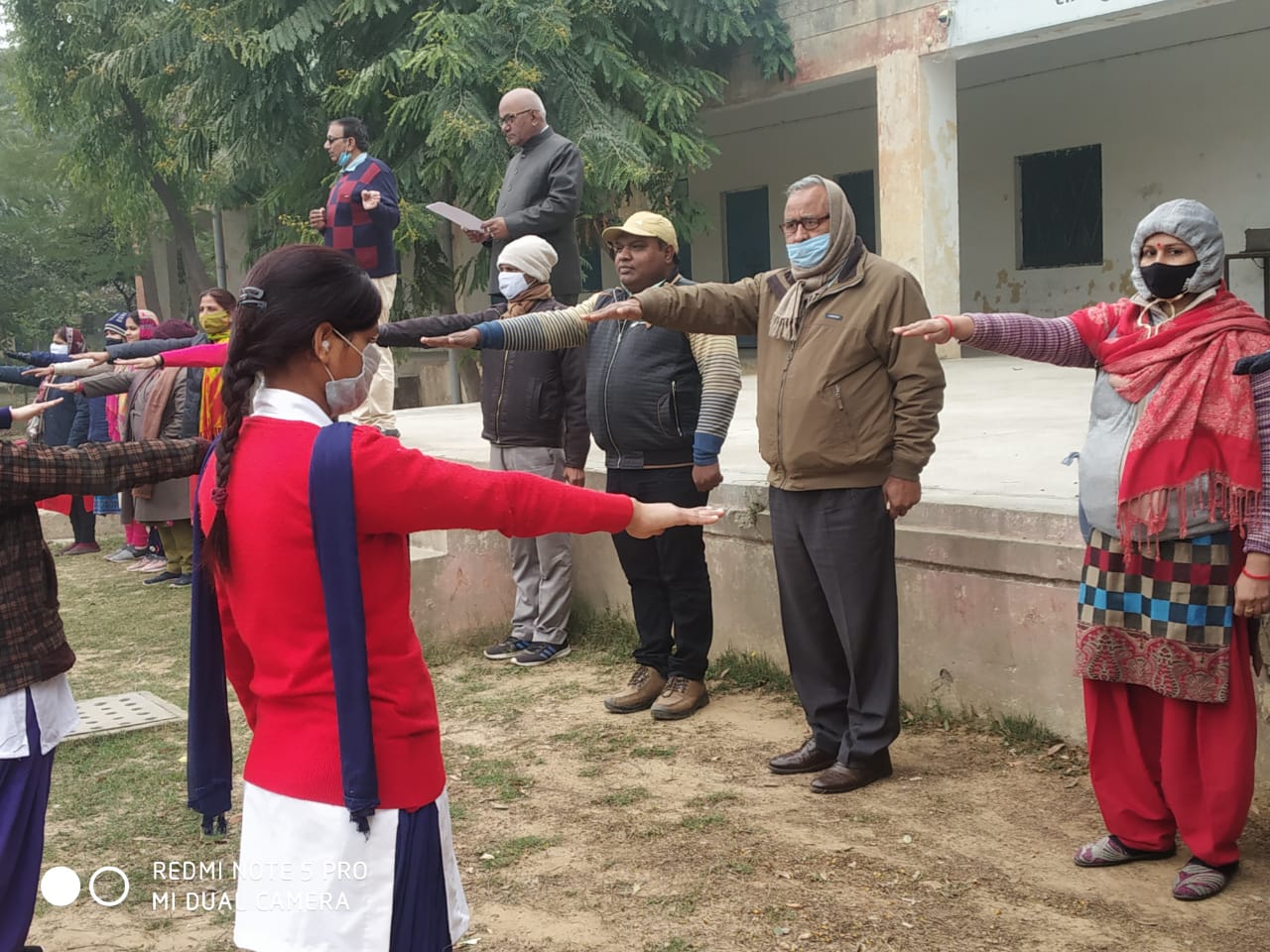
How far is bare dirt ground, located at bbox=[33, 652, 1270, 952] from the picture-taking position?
11.8 feet

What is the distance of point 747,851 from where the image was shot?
4.17 metres

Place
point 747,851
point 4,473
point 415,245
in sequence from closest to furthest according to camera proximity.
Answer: point 4,473 < point 747,851 < point 415,245

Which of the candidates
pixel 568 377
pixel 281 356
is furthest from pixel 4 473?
pixel 568 377

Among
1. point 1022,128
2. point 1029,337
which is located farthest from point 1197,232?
point 1022,128

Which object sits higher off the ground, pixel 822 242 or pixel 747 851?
pixel 822 242

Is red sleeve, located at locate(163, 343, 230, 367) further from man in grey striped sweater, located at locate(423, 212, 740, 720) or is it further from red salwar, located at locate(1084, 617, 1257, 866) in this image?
red salwar, located at locate(1084, 617, 1257, 866)

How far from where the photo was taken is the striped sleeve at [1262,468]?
3.52m

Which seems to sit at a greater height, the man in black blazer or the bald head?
the bald head

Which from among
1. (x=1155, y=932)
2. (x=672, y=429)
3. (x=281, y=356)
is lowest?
(x=1155, y=932)

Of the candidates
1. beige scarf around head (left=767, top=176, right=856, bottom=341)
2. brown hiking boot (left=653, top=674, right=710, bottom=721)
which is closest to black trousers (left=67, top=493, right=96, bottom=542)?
brown hiking boot (left=653, top=674, right=710, bottom=721)

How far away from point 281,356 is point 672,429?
3.20m

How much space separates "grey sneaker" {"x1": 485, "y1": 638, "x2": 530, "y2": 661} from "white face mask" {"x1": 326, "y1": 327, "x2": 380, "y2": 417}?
14.3 ft

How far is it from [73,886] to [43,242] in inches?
896

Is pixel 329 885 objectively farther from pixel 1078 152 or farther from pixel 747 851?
pixel 1078 152
